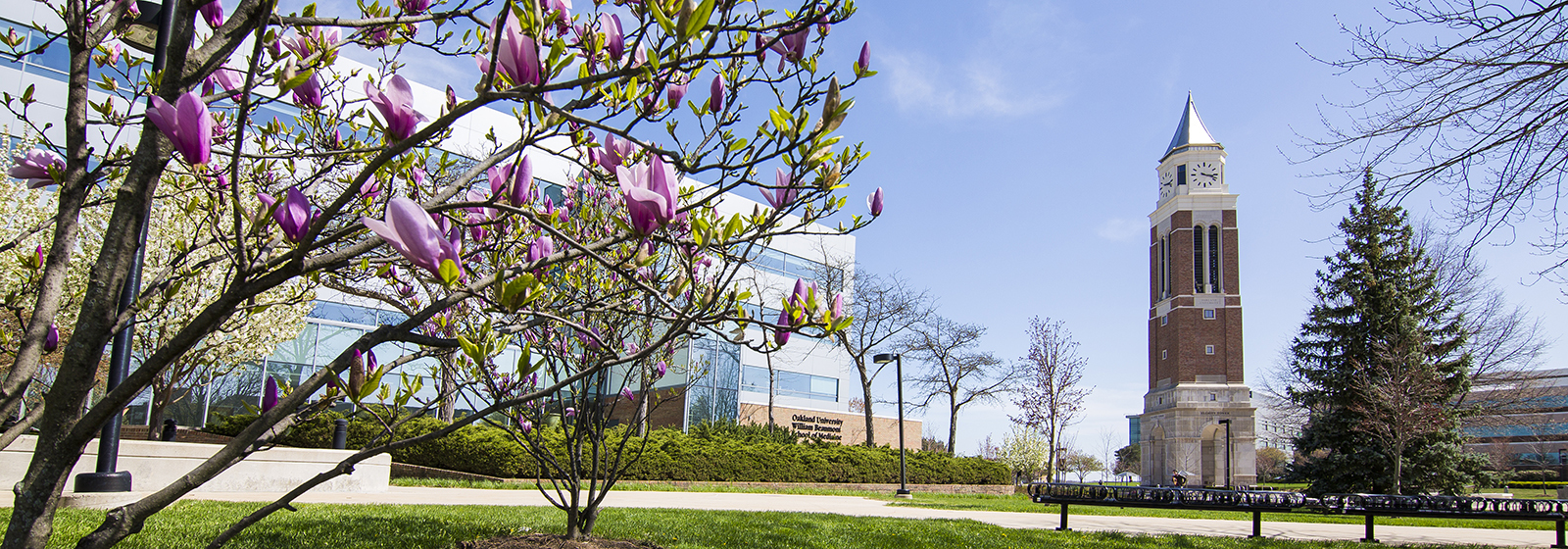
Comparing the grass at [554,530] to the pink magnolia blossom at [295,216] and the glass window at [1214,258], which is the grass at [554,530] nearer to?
the pink magnolia blossom at [295,216]

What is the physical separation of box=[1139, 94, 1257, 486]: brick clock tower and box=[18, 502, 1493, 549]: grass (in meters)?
47.5

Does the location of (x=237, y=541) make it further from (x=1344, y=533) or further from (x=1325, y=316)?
(x=1325, y=316)

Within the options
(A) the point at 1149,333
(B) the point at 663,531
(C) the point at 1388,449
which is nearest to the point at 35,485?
(B) the point at 663,531

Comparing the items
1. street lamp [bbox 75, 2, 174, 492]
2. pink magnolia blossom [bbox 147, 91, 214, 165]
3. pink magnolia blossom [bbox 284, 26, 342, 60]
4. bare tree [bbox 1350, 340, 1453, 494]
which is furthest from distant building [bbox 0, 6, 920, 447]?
bare tree [bbox 1350, 340, 1453, 494]

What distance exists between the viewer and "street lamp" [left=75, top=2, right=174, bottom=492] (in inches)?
116

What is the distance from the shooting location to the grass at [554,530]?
17.9 ft

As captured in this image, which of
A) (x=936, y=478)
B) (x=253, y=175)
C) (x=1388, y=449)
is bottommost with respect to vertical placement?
(x=936, y=478)

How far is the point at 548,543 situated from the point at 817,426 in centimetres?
2831

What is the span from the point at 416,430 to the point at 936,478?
14.7 m

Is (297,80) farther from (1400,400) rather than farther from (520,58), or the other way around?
(1400,400)

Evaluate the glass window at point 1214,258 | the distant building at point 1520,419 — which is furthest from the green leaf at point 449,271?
the glass window at point 1214,258

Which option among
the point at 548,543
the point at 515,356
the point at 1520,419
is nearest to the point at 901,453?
the point at 515,356

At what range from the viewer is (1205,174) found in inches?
2156

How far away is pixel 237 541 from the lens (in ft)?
16.8
